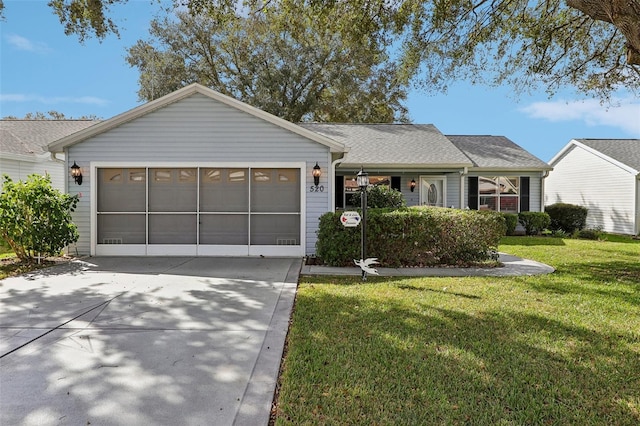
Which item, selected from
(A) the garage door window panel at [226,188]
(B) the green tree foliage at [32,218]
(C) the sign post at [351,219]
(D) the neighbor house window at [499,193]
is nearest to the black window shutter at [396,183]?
(D) the neighbor house window at [499,193]

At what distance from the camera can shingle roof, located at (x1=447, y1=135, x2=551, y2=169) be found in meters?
15.1

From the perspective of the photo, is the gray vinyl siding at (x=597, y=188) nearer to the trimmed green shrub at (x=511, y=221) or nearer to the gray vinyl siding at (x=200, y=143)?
the trimmed green shrub at (x=511, y=221)

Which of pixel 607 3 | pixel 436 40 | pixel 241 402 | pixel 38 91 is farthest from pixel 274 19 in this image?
pixel 38 91

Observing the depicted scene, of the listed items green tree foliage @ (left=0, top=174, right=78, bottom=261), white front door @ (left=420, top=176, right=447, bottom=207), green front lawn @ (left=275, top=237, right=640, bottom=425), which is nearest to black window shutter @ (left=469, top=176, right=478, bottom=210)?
white front door @ (left=420, top=176, right=447, bottom=207)

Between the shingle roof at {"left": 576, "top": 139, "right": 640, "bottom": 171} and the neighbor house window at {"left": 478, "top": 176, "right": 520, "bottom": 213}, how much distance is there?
5.61 m

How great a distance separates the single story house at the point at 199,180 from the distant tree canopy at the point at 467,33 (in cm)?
241

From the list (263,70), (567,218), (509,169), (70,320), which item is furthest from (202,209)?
(263,70)

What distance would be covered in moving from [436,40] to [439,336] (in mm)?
8489

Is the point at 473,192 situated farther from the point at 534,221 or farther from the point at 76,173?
the point at 76,173

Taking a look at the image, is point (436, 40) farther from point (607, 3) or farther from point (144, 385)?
point (144, 385)

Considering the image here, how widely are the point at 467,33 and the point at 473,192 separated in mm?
7193

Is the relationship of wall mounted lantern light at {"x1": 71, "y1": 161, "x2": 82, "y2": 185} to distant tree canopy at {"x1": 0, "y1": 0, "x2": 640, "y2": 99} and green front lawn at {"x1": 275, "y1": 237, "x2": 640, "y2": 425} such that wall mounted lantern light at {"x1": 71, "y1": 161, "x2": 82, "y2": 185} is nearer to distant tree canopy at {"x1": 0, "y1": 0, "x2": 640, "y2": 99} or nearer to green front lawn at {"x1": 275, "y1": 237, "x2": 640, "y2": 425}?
distant tree canopy at {"x1": 0, "y1": 0, "x2": 640, "y2": 99}

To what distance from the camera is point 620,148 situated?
18172mm

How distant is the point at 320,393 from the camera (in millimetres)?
2736
